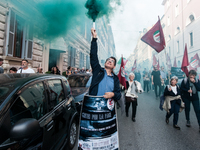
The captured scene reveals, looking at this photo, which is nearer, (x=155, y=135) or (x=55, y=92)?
(x=55, y=92)

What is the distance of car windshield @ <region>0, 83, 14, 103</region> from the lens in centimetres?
147

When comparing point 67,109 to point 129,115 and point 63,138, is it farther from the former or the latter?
point 129,115

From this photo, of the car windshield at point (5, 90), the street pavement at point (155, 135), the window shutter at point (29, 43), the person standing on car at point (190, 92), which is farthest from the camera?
the window shutter at point (29, 43)

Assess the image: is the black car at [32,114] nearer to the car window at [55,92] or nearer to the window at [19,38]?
the car window at [55,92]

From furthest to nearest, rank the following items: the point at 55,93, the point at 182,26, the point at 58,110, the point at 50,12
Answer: the point at 182,26 < the point at 50,12 < the point at 55,93 < the point at 58,110

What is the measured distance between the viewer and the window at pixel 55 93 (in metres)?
2.25

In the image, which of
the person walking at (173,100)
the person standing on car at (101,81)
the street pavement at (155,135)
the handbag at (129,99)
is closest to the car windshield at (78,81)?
the handbag at (129,99)

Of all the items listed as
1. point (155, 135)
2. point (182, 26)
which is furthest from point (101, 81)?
point (182, 26)

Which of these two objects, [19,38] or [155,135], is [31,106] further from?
[19,38]

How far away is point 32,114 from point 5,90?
445 millimetres

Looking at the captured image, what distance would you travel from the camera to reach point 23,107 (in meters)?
1.66

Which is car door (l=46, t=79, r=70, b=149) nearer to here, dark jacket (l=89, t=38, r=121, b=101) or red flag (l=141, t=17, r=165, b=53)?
dark jacket (l=89, t=38, r=121, b=101)

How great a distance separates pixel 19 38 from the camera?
7730 millimetres

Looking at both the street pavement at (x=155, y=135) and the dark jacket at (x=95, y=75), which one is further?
the street pavement at (x=155, y=135)
